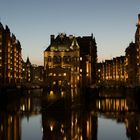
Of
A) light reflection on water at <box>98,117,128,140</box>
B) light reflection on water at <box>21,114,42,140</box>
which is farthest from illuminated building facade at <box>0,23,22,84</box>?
light reflection on water at <box>98,117,128,140</box>

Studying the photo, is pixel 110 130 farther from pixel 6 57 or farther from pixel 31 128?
pixel 6 57

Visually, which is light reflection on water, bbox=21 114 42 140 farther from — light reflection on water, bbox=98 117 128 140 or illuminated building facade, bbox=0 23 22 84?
illuminated building facade, bbox=0 23 22 84

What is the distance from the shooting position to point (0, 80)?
16100 centimetres

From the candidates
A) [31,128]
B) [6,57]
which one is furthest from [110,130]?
[6,57]

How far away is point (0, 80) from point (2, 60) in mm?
12178

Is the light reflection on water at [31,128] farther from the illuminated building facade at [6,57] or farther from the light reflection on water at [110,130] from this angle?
the illuminated building facade at [6,57]

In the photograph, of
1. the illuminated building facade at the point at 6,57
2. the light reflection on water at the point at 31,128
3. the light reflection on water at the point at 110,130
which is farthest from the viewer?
the illuminated building facade at the point at 6,57

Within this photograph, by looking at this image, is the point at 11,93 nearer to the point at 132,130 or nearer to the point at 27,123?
the point at 27,123

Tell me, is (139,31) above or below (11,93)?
above

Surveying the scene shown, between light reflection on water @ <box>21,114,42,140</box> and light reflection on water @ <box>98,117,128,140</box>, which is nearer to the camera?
light reflection on water @ <box>21,114,42,140</box>

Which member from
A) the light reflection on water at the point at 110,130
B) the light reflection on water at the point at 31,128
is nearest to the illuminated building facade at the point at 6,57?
the light reflection on water at the point at 31,128

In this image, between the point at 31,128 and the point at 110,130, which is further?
the point at 31,128

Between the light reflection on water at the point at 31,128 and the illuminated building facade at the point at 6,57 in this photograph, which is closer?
the light reflection on water at the point at 31,128

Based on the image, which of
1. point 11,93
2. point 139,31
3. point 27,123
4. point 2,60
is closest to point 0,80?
point 2,60
